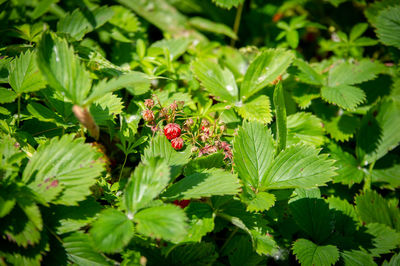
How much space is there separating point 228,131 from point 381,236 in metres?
1.10

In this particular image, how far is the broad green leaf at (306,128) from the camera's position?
184cm

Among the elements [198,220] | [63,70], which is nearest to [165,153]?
[198,220]

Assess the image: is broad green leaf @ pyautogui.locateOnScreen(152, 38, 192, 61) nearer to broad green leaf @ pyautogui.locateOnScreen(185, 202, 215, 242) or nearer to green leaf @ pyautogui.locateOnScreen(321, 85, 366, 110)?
green leaf @ pyautogui.locateOnScreen(321, 85, 366, 110)

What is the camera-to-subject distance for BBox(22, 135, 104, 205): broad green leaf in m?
1.11

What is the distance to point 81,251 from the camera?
3.84 feet

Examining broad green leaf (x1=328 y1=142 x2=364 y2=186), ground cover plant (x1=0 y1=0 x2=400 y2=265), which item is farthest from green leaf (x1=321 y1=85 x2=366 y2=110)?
broad green leaf (x1=328 y1=142 x2=364 y2=186)

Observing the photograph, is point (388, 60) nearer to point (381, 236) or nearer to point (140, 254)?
point (381, 236)

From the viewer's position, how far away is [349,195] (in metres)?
1.96

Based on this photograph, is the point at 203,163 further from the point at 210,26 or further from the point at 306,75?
the point at 210,26

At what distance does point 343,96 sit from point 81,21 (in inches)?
75.5

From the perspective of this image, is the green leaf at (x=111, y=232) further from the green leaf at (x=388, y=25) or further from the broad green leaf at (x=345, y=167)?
the green leaf at (x=388, y=25)

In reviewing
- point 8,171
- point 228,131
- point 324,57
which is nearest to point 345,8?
point 324,57

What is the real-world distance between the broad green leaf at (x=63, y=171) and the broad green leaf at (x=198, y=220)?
45 cm

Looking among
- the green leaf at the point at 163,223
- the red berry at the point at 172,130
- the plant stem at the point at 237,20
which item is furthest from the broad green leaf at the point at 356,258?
the plant stem at the point at 237,20
